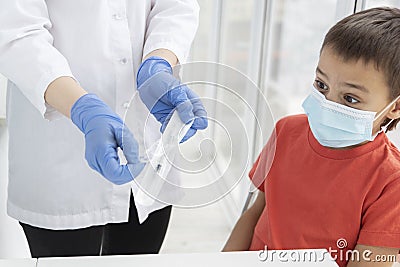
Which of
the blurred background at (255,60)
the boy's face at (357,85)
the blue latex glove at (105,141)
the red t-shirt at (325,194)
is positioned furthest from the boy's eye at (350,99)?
the blue latex glove at (105,141)

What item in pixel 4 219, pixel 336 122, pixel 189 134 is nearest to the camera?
pixel 189 134

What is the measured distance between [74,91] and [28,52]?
124 mm

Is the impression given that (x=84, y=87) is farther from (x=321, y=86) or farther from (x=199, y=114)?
(x=321, y=86)

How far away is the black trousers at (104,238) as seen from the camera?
1320 mm

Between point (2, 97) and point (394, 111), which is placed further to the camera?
point (2, 97)

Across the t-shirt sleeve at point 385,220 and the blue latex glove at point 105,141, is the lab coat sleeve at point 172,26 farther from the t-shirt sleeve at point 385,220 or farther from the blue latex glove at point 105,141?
the t-shirt sleeve at point 385,220

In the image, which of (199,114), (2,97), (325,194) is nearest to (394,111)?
(325,194)

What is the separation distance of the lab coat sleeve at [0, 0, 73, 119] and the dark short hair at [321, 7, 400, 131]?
53cm

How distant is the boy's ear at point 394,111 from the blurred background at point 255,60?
0.25 meters

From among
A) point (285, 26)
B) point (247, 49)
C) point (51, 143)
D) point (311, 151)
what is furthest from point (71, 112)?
point (247, 49)

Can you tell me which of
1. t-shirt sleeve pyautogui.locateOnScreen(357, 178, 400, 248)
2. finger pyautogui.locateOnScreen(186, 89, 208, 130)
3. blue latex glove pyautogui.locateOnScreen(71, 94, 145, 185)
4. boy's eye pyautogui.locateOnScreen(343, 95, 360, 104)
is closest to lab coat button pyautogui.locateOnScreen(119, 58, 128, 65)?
blue latex glove pyautogui.locateOnScreen(71, 94, 145, 185)

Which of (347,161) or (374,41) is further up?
(374,41)

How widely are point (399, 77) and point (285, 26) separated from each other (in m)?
1.31

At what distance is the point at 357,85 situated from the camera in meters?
1.15
